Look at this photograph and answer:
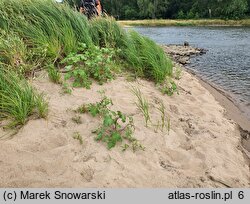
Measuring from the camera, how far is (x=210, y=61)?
14.0 meters

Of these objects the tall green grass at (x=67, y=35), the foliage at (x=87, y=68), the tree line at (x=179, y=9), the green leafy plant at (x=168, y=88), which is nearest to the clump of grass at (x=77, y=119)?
the foliage at (x=87, y=68)

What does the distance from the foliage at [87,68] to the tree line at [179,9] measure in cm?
4980

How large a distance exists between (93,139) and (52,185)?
38.7 inches

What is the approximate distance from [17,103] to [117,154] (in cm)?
147

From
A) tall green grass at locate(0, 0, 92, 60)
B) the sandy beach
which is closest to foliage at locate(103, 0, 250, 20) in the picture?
tall green grass at locate(0, 0, 92, 60)

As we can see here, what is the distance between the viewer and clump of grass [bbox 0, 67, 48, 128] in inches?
164

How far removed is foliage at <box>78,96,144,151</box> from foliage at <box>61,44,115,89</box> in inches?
32.2

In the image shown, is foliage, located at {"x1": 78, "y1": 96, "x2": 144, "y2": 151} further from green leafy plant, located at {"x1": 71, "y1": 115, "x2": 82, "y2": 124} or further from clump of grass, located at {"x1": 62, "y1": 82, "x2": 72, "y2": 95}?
clump of grass, located at {"x1": 62, "y1": 82, "x2": 72, "y2": 95}

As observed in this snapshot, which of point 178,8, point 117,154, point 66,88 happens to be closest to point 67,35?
point 66,88

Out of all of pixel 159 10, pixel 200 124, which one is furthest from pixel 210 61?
pixel 159 10

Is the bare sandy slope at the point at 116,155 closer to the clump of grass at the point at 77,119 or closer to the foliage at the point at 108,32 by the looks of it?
the clump of grass at the point at 77,119

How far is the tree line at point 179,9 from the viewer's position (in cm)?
5456

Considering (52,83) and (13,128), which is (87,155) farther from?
(52,83)

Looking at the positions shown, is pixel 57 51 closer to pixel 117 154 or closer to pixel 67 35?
pixel 67 35
